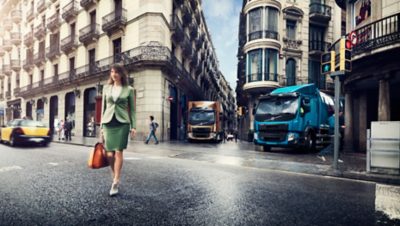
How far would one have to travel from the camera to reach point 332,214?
3.01 m

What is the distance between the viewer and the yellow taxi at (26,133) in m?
11.4

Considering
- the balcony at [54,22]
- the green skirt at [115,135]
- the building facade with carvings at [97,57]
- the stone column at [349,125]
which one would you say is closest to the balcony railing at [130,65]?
the building facade with carvings at [97,57]

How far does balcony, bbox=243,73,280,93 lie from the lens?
22.0 meters

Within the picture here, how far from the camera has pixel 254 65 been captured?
22672mm

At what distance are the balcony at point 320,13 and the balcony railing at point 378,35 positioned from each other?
553 inches

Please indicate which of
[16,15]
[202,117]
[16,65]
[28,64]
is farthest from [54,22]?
[202,117]

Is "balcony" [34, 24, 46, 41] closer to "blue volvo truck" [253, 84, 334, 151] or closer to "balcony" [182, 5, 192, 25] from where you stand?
"balcony" [182, 5, 192, 25]

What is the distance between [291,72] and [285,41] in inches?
117

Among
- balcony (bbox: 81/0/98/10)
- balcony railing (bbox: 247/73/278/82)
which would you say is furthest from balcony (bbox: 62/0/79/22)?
balcony railing (bbox: 247/73/278/82)

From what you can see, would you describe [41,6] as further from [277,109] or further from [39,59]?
[277,109]

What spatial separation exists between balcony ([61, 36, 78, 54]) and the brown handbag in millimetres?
24089

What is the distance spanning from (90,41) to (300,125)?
19815mm

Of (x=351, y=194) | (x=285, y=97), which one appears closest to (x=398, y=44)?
(x=285, y=97)

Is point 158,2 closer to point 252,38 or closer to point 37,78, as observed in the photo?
point 252,38
